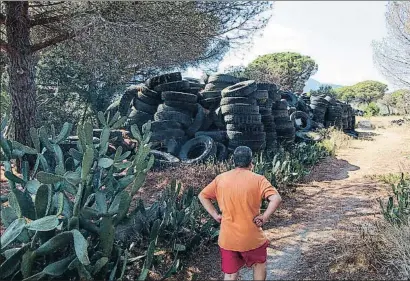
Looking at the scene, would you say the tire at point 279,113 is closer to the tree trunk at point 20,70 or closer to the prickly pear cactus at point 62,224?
the tree trunk at point 20,70

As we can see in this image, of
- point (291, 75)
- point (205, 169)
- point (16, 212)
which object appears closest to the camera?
point (16, 212)

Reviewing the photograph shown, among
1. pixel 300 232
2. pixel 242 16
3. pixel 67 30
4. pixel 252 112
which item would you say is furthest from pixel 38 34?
pixel 300 232

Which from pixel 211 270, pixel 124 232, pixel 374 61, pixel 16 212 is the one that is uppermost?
pixel 374 61

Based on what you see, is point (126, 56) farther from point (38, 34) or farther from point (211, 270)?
point (211, 270)

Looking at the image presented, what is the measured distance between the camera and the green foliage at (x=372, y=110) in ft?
30.1

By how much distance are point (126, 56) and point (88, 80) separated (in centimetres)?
329

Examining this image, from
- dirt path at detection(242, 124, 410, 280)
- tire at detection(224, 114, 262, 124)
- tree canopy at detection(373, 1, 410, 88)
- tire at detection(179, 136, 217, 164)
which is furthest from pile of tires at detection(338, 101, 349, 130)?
tree canopy at detection(373, 1, 410, 88)

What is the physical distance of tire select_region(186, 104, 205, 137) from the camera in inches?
328

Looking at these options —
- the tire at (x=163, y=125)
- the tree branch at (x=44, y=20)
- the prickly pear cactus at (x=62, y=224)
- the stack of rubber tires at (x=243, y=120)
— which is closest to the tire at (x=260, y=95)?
the stack of rubber tires at (x=243, y=120)

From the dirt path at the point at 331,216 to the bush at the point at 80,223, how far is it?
587 millimetres

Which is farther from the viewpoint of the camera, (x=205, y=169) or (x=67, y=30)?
(x=67, y=30)

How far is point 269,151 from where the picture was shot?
797 cm

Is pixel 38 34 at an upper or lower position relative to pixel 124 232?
upper

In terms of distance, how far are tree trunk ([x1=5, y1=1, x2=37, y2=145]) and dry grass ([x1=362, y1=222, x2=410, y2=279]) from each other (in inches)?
257
